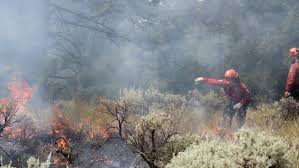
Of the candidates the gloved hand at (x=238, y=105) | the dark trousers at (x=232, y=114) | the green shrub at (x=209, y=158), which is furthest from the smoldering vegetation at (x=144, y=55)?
the green shrub at (x=209, y=158)

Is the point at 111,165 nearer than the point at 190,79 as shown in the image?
Yes

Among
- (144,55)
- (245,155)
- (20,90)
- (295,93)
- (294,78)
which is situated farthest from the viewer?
(144,55)

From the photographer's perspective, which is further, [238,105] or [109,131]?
[238,105]

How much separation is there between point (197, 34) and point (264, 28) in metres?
2.51

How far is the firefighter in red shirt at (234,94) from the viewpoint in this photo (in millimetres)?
8945

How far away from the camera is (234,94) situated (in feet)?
30.0

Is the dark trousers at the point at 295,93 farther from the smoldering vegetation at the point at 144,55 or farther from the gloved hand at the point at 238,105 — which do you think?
the smoldering vegetation at the point at 144,55

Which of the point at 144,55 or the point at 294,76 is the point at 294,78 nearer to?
the point at 294,76

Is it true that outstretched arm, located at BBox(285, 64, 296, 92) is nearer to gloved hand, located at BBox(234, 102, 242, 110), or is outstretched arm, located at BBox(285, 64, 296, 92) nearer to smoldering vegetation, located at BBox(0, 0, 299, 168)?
gloved hand, located at BBox(234, 102, 242, 110)

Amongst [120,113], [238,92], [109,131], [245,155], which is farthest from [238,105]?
[245,155]

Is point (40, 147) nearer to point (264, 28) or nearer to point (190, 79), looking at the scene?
point (190, 79)

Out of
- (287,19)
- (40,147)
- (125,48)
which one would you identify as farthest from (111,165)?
(287,19)

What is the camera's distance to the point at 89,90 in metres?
13.8

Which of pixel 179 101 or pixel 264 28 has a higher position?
pixel 264 28
